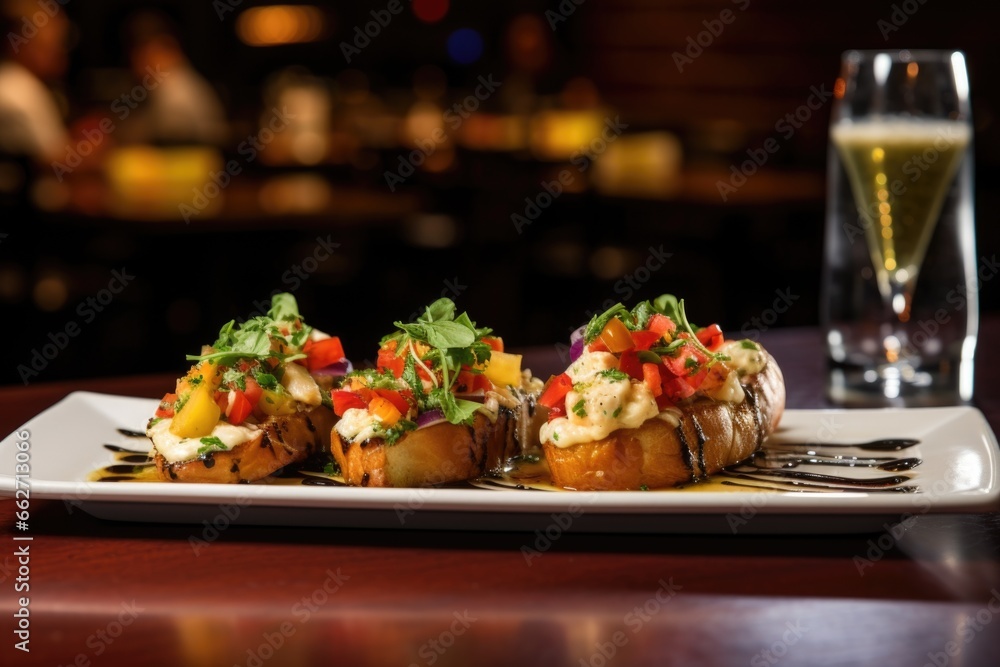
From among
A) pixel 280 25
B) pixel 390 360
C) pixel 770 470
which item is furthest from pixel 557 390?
pixel 280 25

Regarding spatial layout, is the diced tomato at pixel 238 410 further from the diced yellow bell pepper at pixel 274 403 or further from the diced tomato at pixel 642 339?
the diced tomato at pixel 642 339

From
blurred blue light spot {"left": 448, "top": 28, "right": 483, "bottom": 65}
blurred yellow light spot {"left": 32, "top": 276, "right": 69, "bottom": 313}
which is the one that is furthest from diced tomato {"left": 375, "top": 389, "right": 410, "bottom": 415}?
blurred blue light spot {"left": 448, "top": 28, "right": 483, "bottom": 65}

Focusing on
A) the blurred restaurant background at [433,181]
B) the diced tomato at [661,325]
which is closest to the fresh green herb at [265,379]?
the diced tomato at [661,325]

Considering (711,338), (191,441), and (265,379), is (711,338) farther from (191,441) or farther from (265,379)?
(191,441)

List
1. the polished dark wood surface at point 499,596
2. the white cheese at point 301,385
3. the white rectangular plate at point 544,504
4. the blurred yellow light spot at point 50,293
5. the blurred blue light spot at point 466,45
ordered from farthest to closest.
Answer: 1. the blurred blue light spot at point 466,45
2. the blurred yellow light spot at point 50,293
3. the white cheese at point 301,385
4. the white rectangular plate at point 544,504
5. the polished dark wood surface at point 499,596

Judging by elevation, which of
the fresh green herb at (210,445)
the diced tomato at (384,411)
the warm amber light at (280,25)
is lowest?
the fresh green herb at (210,445)

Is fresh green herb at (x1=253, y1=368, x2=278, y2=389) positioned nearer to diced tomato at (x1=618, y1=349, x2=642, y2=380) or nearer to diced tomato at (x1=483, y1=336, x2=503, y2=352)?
diced tomato at (x1=483, y1=336, x2=503, y2=352)
